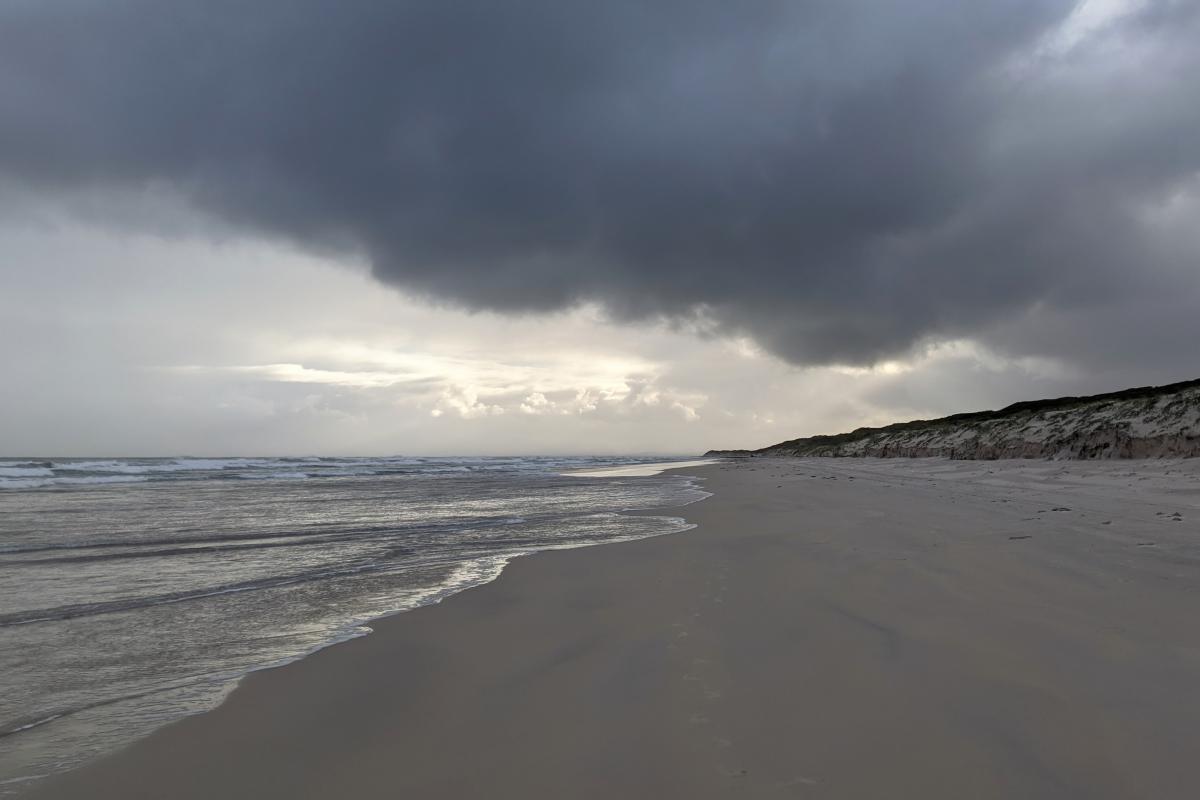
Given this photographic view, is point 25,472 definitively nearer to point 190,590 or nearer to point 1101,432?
point 190,590

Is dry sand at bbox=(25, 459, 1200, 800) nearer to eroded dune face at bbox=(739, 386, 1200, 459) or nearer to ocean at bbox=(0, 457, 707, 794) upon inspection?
ocean at bbox=(0, 457, 707, 794)

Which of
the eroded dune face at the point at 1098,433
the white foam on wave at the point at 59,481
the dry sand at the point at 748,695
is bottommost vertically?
the white foam on wave at the point at 59,481

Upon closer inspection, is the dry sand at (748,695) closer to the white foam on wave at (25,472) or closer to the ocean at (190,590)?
the ocean at (190,590)

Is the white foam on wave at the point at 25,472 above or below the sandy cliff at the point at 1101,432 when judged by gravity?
below

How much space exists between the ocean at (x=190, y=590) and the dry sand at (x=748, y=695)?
1.32ft

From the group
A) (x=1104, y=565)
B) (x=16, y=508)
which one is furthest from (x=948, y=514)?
(x=16, y=508)

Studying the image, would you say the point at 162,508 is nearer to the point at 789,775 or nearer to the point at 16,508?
the point at 16,508

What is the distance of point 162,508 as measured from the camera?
1509cm

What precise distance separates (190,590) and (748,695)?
553cm

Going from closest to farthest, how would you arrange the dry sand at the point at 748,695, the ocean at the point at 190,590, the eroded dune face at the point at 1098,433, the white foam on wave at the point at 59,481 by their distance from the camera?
the dry sand at the point at 748,695, the ocean at the point at 190,590, the eroded dune face at the point at 1098,433, the white foam on wave at the point at 59,481

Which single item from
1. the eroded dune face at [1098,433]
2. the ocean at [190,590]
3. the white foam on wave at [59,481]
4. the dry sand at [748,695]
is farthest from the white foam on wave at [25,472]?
the eroded dune face at [1098,433]

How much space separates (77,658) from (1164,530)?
1002cm

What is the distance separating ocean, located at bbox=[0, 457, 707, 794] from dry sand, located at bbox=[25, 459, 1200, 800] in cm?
40

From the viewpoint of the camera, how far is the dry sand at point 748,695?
2359mm
